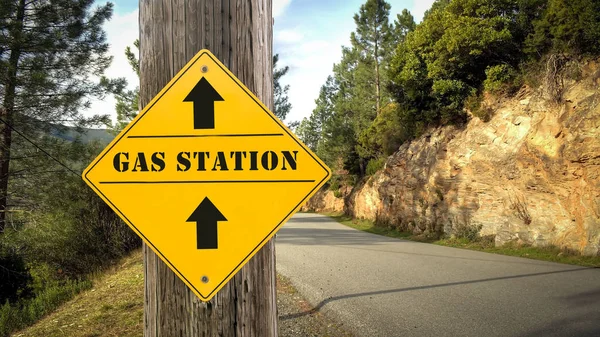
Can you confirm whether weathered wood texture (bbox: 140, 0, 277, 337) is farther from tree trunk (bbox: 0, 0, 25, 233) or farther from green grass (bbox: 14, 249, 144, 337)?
tree trunk (bbox: 0, 0, 25, 233)

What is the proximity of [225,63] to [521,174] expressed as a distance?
41.5ft

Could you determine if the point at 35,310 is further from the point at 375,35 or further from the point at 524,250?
the point at 375,35

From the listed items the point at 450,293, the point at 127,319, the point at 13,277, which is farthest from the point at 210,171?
the point at 13,277

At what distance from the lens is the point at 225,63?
67.1 inches

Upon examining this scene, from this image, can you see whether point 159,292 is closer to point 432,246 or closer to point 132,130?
point 132,130

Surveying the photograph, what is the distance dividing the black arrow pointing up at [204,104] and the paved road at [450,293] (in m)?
4.16

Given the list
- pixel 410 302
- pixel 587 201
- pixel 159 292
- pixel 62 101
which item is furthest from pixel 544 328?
pixel 62 101

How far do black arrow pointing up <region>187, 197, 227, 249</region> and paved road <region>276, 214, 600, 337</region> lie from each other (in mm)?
3929

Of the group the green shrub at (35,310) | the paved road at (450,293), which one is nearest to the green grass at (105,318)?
the green shrub at (35,310)

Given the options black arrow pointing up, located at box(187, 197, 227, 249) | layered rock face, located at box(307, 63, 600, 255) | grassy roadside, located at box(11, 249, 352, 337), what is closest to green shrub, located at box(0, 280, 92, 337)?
grassy roadside, located at box(11, 249, 352, 337)

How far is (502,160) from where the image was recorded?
13.2 metres

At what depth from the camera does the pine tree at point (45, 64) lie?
37.5 ft

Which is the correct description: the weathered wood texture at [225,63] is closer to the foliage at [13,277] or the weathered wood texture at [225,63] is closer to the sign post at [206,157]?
the sign post at [206,157]

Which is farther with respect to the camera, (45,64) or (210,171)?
(45,64)
